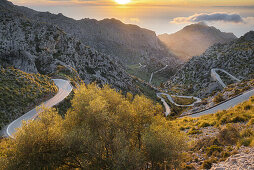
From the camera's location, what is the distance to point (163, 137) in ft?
40.0

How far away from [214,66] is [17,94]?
365 feet

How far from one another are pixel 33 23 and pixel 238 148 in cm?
11618

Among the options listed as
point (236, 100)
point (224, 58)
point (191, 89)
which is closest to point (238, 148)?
point (236, 100)

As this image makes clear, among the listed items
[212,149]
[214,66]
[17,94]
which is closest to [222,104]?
[212,149]

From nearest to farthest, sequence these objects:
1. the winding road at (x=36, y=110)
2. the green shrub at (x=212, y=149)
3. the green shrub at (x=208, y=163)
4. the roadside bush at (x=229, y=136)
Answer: the green shrub at (x=208, y=163) → the green shrub at (x=212, y=149) → the roadside bush at (x=229, y=136) → the winding road at (x=36, y=110)

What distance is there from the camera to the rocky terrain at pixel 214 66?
82.6m

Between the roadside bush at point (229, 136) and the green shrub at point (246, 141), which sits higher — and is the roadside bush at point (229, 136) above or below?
below

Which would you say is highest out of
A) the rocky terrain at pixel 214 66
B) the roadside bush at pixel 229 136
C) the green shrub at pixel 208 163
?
the roadside bush at pixel 229 136

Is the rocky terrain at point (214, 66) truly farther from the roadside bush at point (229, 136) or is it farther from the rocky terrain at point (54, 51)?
the roadside bush at point (229, 136)

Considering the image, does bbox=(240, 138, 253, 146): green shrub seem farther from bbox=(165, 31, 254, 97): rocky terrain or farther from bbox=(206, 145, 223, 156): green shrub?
bbox=(165, 31, 254, 97): rocky terrain

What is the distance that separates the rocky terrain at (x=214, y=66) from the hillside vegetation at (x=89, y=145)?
79.6 meters

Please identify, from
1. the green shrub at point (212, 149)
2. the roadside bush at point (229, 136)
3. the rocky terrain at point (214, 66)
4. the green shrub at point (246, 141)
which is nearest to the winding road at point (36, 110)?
the green shrub at point (212, 149)

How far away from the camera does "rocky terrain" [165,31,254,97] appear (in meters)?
82.6

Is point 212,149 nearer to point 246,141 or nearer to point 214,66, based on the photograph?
point 246,141
